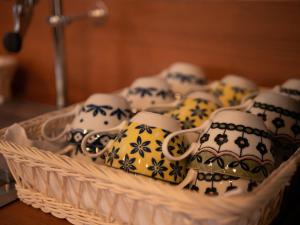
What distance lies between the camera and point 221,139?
1.44 feet

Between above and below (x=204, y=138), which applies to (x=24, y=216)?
below

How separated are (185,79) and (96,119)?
1.03 feet

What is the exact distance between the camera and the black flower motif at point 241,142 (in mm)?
428

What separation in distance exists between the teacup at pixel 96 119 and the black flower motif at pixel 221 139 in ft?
0.53

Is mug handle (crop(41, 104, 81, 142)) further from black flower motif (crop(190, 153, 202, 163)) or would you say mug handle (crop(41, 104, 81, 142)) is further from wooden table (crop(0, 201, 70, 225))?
black flower motif (crop(190, 153, 202, 163))

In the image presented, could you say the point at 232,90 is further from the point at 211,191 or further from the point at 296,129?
the point at 211,191

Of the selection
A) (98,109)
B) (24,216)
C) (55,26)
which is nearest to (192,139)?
(98,109)

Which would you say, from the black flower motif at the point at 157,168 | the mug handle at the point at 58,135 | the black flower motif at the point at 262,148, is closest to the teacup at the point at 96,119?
the mug handle at the point at 58,135

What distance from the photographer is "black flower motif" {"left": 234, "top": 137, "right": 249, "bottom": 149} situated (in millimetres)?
428

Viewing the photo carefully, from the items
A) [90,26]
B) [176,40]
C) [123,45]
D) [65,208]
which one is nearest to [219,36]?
[176,40]

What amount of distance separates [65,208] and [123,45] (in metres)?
0.61

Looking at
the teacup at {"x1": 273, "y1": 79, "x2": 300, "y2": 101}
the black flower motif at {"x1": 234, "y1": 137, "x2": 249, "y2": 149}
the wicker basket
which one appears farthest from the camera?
the teacup at {"x1": 273, "y1": 79, "x2": 300, "y2": 101}

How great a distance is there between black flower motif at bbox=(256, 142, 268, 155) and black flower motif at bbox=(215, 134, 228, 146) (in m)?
0.04

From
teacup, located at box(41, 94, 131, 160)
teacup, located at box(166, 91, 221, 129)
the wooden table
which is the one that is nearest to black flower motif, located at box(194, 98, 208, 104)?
teacup, located at box(166, 91, 221, 129)
